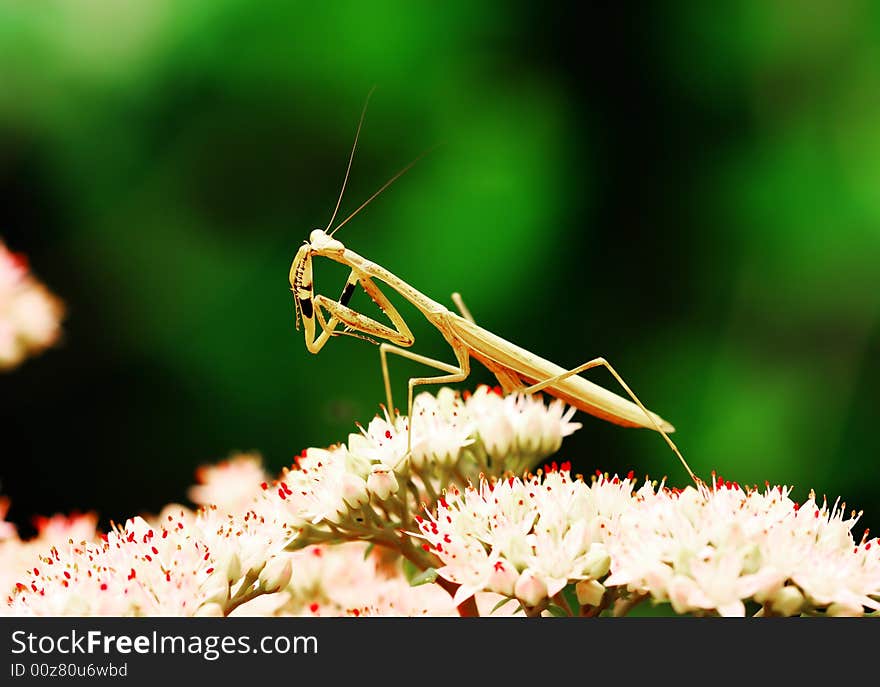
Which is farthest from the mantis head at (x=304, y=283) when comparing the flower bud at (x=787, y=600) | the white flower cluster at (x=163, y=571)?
the flower bud at (x=787, y=600)

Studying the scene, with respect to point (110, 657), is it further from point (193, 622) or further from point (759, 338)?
point (759, 338)

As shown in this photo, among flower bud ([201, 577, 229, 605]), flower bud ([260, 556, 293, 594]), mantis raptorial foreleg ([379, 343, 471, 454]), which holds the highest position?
mantis raptorial foreleg ([379, 343, 471, 454])

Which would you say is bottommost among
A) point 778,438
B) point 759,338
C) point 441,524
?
point 441,524

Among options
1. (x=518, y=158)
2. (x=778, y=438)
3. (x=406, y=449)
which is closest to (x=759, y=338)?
(x=778, y=438)

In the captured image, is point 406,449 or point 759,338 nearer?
point 406,449

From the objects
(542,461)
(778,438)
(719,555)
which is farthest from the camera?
(778,438)

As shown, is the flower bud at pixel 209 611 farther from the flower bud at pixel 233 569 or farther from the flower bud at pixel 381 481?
the flower bud at pixel 381 481

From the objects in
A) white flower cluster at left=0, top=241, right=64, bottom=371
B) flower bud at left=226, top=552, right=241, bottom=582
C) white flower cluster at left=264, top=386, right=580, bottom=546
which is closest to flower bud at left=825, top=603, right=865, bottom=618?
white flower cluster at left=264, top=386, right=580, bottom=546

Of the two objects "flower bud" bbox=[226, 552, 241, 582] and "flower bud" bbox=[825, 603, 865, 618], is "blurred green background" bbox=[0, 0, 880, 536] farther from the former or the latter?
"flower bud" bbox=[825, 603, 865, 618]
